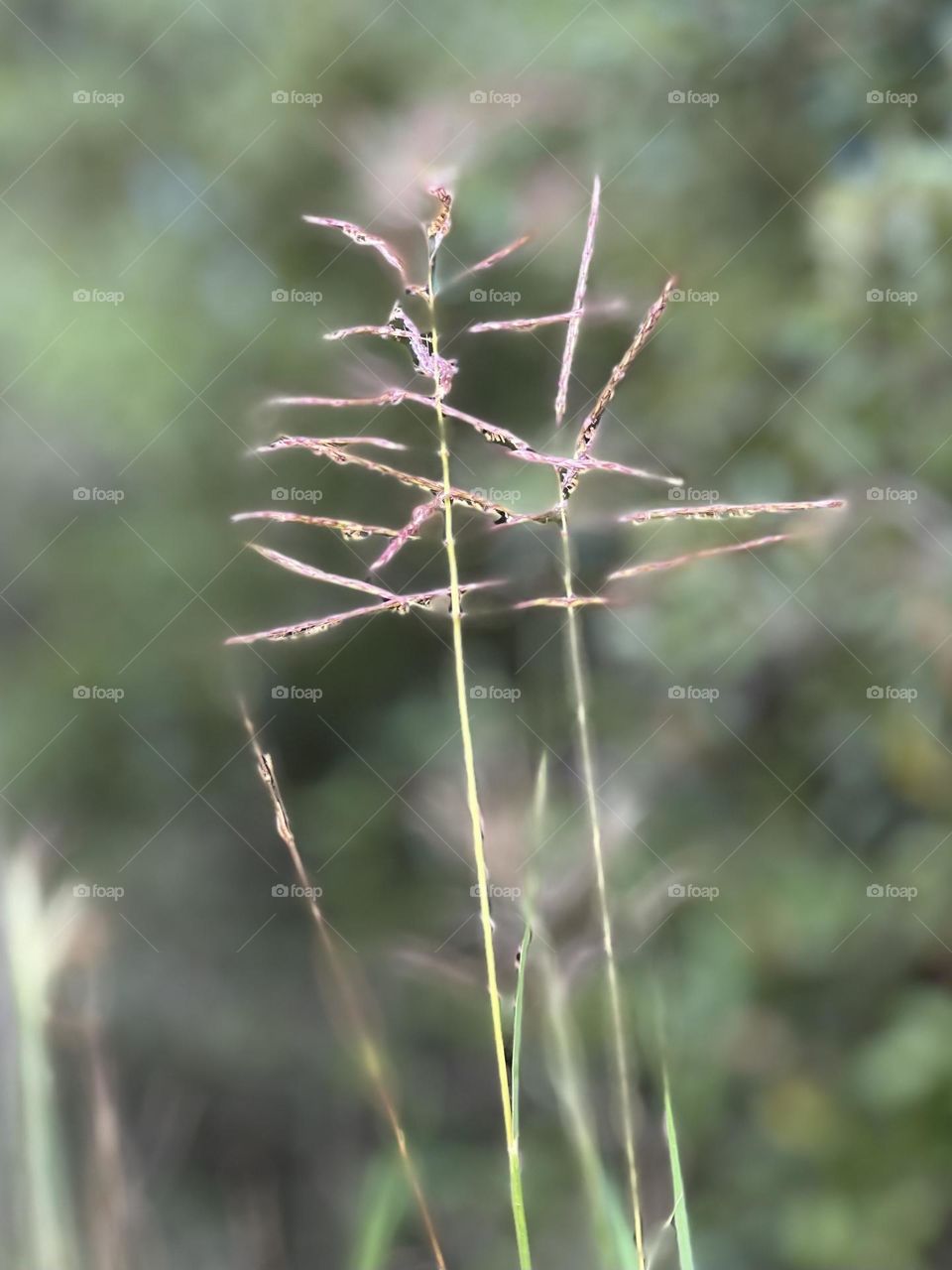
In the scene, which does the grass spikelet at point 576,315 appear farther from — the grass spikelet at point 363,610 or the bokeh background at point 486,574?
→ the bokeh background at point 486,574

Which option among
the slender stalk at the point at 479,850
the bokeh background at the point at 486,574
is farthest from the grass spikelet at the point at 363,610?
the bokeh background at the point at 486,574

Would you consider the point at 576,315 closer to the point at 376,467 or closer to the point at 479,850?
the point at 376,467

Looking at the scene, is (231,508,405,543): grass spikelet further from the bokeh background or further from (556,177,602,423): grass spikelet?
the bokeh background

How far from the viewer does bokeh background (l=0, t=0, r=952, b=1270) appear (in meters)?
1.77

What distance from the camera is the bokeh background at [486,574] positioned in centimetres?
177

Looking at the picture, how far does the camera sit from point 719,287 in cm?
190

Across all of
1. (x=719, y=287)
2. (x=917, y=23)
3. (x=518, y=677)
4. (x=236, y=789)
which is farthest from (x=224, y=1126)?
(x=917, y=23)

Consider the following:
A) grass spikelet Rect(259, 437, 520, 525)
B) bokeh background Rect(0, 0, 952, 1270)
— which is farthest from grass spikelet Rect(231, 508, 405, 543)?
bokeh background Rect(0, 0, 952, 1270)

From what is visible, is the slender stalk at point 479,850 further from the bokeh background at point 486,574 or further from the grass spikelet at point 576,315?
the bokeh background at point 486,574

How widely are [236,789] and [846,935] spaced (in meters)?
1.00

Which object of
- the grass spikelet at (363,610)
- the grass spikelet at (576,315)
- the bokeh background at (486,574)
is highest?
the grass spikelet at (576,315)

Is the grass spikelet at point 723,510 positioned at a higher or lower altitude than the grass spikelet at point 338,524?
lower

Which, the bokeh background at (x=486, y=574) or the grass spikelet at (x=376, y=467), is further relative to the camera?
the bokeh background at (x=486, y=574)

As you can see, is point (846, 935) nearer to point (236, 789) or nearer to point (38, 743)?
point (236, 789)
